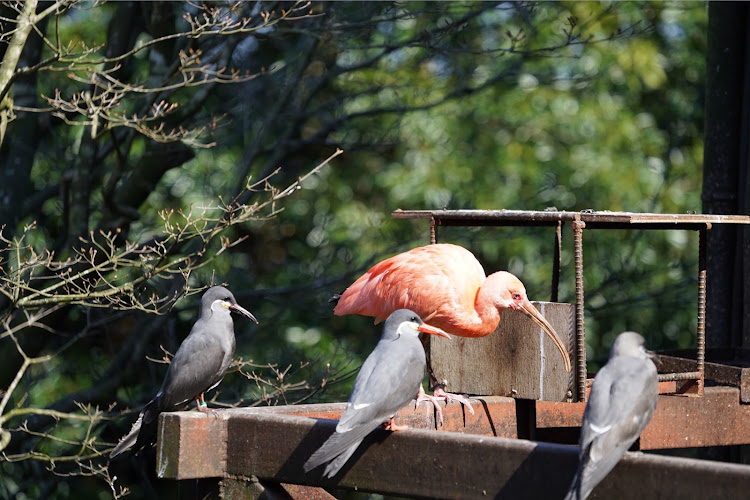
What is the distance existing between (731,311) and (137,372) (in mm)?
3823

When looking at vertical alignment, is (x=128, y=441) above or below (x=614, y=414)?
below

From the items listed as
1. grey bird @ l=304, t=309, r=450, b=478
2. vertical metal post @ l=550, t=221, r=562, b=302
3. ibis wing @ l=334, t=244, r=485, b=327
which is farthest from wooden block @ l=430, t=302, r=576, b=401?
grey bird @ l=304, t=309, r=450, b=478

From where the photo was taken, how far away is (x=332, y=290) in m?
7.11

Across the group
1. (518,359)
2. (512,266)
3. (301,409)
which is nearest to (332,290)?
(512,266)

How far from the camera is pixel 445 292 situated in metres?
4.31

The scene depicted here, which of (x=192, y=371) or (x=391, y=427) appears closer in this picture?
(x=391, y=427)

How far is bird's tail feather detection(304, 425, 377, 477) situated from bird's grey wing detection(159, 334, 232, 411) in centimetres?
107

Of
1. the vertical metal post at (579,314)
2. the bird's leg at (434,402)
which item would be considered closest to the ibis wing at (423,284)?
the bird's leg at (434,402)

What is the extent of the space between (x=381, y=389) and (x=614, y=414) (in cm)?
70

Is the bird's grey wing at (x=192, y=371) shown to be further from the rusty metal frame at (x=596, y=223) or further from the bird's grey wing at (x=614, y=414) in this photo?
the bird's grey wing at (x=614, y=414)

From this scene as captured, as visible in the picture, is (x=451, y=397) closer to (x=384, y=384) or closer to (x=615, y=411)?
(x=384, y=384)

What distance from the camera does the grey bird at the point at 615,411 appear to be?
2.51m

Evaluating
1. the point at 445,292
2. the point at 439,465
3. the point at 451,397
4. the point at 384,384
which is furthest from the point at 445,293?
the point at 439,465

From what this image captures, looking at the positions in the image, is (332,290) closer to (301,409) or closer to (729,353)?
(729,353)
